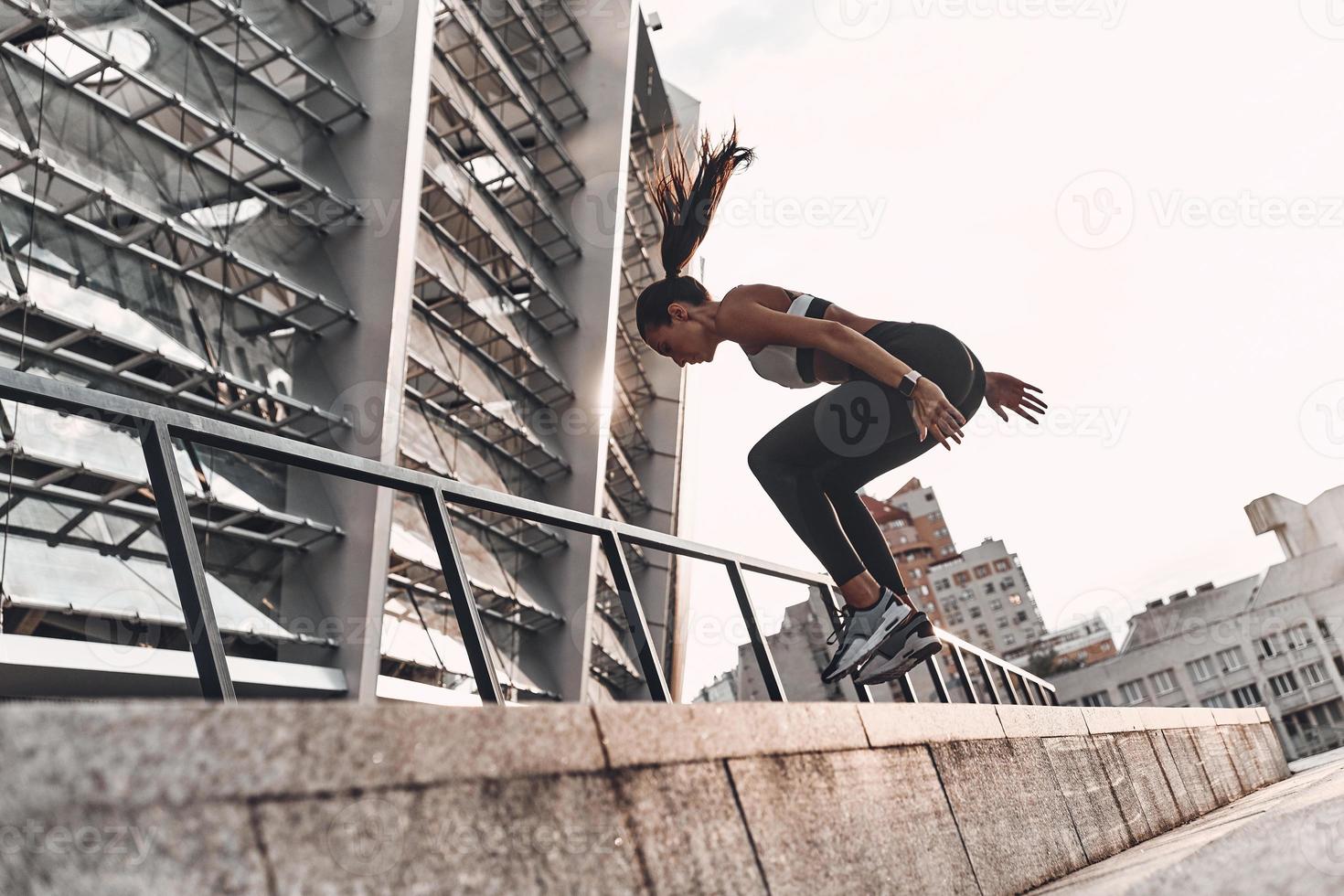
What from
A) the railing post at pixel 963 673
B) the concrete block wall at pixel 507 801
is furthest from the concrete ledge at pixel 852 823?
the railing post at pixel 963 673

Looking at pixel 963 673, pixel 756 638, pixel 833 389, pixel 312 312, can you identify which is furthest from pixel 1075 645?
pixel 833 389

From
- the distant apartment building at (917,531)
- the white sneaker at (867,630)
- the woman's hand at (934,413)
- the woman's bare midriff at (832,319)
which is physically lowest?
the white sneaker at (867,630)

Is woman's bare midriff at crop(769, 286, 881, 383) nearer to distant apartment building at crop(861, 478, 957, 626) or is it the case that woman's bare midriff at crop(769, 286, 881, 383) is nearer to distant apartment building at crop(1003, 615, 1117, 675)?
distant apartment building at crop(1003, 615, 1117, 675)

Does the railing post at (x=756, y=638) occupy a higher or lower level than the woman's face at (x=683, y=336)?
lower

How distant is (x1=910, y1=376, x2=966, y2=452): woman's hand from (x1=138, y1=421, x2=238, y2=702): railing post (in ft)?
6.90

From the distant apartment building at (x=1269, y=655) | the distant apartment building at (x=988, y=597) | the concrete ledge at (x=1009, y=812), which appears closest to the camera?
the concrete ledge at (x=1009, y=812)

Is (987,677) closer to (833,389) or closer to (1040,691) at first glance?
(833,389)

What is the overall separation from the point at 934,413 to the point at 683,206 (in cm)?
111

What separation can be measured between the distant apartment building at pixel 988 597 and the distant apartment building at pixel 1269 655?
93.4 ft

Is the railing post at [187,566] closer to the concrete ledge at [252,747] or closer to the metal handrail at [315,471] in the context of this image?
the metal handrail at [315,471]

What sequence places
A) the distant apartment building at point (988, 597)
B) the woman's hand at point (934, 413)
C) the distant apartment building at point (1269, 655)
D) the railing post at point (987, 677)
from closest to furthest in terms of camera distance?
the woman's hand at point (934, 413)
the railing post at point (987, 677)
the distant apartment building at point (1269, 655)
the distant apartment building at point (988, 597)

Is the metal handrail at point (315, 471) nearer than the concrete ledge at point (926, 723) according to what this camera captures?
Yes

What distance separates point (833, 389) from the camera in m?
3.41

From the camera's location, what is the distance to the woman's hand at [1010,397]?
4.06 m
